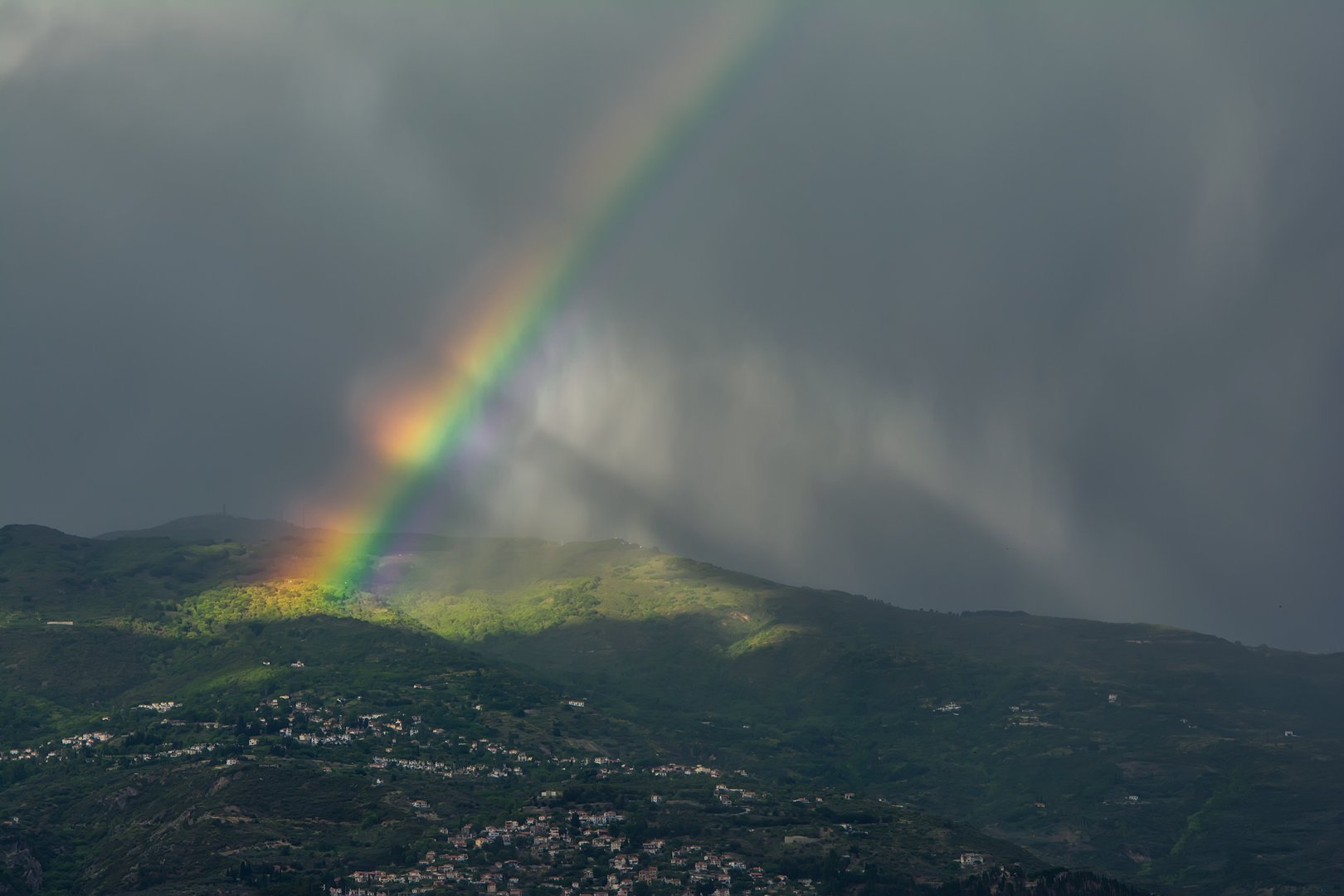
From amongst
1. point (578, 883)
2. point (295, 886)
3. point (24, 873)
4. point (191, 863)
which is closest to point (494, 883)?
point (578, 883)

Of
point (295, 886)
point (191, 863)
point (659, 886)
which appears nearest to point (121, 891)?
point (191, 863)

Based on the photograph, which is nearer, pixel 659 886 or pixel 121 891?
pixel 121 891

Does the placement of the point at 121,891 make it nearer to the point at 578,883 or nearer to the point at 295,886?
the point at 295,886

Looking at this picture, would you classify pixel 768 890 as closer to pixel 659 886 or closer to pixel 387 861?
pixel 659 886

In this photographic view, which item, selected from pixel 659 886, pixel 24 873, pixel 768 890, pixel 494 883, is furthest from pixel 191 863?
pixel 768 890

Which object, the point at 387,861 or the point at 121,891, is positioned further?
the point at 387,861

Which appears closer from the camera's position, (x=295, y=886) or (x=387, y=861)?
(x=295, y=886)

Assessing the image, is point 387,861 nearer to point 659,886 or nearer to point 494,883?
point 494,883
